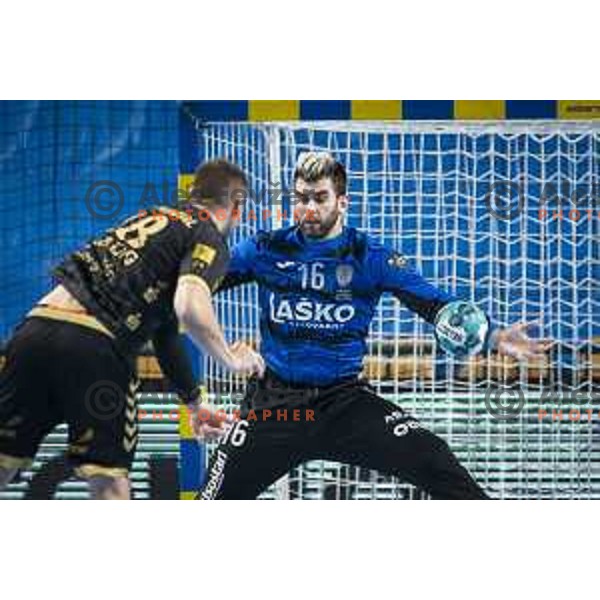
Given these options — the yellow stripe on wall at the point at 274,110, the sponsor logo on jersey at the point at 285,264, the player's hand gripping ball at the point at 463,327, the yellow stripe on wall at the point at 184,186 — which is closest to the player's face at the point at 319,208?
the sponsor logo on jersey at the point at 285,264

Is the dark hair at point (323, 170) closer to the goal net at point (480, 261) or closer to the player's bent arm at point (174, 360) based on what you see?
the goal net at point (480, 261)

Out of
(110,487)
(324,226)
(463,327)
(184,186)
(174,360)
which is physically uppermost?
(184,186)

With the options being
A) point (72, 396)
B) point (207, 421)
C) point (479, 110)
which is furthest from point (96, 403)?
point (479, 110)

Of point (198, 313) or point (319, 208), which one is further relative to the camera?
point (319, 208)

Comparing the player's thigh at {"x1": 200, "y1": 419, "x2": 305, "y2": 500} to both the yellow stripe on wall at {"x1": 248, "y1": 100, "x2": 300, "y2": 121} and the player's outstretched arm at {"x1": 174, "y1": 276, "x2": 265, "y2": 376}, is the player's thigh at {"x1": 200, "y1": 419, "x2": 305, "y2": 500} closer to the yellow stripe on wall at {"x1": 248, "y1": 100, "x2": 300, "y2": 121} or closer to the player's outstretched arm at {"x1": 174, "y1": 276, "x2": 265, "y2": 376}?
the player's outstretched arm at {"x1": 174, "y1": 276, "x2": 265, "y2": 376}

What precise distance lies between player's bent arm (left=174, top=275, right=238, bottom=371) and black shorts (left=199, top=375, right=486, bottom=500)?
20 cm

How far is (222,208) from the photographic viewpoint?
14.3 ft

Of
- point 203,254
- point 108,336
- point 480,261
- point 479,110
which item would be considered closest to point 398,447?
point 480,261

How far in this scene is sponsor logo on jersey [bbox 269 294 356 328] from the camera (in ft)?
14.4

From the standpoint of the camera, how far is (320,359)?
4414 mm

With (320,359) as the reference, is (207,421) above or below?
below

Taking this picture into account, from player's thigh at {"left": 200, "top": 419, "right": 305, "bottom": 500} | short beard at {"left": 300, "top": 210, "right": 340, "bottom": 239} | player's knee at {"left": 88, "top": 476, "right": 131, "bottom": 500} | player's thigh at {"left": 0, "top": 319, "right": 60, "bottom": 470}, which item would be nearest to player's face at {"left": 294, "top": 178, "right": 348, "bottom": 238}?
short beard at {"left": 300, "top": 210, "right": 340, "bottom": 239}

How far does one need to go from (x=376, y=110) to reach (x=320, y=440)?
100 centimetres

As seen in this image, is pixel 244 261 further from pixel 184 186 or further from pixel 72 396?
pixel 72 396
